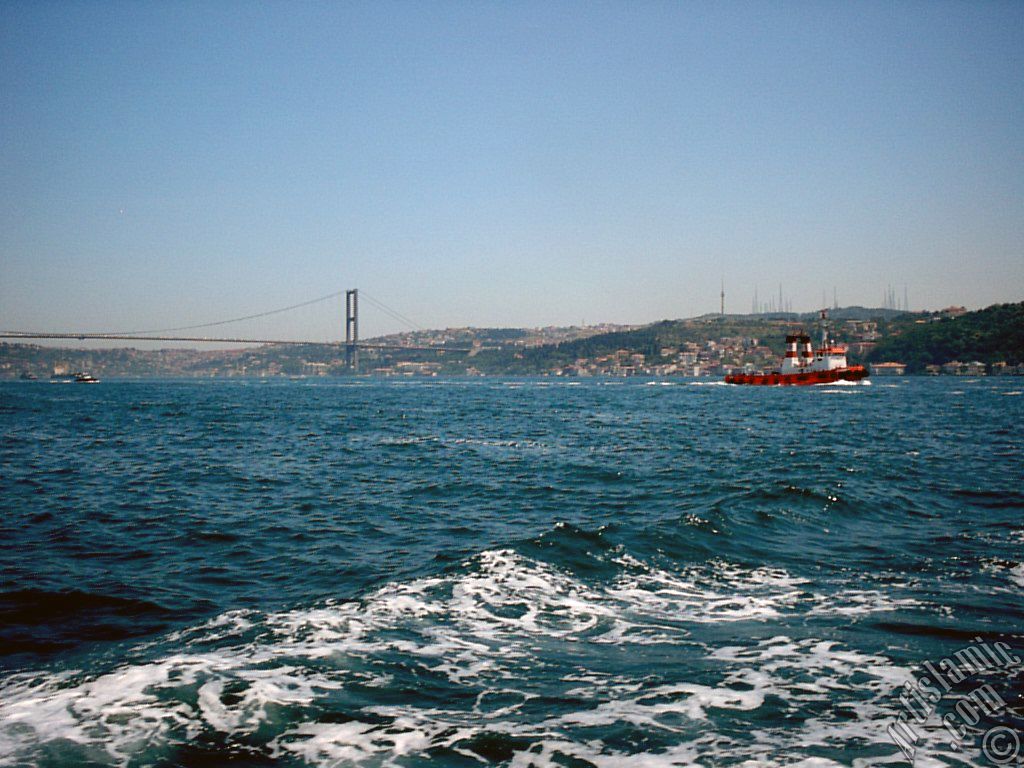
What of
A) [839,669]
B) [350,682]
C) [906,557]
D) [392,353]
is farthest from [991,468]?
[392,353]

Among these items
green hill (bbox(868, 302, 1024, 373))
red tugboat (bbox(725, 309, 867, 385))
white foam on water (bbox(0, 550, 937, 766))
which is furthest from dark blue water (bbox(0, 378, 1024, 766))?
green hill (bbox(868, 302, 1024, 373))

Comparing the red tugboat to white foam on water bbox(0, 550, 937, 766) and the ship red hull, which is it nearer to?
the ship red hull

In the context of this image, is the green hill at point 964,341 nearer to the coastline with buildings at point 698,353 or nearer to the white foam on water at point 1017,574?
the coastline with buildings at point 698,353

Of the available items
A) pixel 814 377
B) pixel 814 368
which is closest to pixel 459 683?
pixel 814 377

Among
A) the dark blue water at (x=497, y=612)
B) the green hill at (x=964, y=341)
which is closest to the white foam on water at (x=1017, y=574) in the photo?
the dark blue water at (x=497, y=612)

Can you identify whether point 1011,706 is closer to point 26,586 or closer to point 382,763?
point 382,763

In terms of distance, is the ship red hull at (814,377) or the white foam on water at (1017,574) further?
the ship red hull at (814,377)

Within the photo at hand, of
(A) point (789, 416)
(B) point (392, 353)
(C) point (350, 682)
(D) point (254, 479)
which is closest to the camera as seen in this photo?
(C) point (350, 682)
